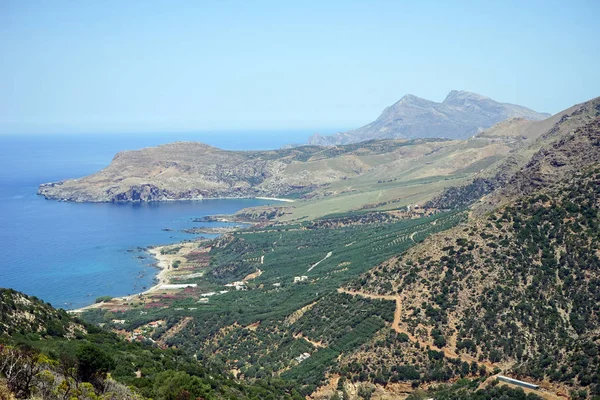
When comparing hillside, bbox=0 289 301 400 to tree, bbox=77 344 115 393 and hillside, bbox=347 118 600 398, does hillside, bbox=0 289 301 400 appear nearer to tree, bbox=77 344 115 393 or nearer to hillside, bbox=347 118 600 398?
tree, bbox=77 344 115 393

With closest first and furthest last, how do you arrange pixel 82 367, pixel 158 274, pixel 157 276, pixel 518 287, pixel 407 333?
pixel 82 367 < pixel 407 333 < pixel 518 287 < pixel 157 276 < pixel 158 274

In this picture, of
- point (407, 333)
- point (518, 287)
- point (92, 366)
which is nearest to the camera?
point (92, 366)

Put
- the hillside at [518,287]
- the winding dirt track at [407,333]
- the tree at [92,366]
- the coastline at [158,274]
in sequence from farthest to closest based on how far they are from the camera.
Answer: the coastline at [158,274], the winding dirt track at [407,333], the hillside at [518,287], the tree at [92,366]

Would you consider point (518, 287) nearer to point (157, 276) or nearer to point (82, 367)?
point (82, 367)

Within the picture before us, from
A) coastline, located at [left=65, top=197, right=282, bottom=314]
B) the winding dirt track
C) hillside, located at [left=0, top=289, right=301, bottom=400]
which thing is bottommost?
coastline, located at [left=65, top=197, right=282, bottom=314]

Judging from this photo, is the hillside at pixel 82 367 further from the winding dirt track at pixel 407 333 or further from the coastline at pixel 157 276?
the coastline at pixel 157 276

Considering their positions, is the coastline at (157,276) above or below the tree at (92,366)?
below

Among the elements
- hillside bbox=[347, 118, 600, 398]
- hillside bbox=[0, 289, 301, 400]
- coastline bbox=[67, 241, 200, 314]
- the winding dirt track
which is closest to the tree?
hillside bbox=[0, 289, 301, 400]

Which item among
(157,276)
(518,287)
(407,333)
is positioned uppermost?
(518,287)

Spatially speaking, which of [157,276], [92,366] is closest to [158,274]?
[157,276]

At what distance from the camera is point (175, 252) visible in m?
146

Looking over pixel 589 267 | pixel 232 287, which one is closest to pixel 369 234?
pixel 232 287

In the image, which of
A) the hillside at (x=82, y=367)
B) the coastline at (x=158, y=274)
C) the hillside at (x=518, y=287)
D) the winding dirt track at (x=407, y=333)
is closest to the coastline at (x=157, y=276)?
the coastline at (x=158, y=274)

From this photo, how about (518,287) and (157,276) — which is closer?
(518,287)
